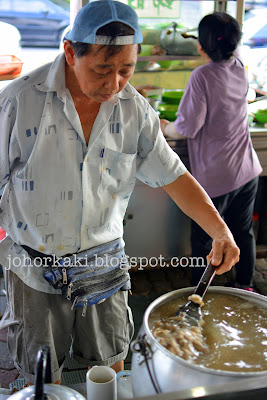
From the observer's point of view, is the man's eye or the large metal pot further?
the man's eye

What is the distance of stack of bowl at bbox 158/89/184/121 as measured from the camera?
3.60 metres

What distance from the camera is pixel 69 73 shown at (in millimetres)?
1614

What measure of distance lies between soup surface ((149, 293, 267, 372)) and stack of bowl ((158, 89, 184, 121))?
240 cm

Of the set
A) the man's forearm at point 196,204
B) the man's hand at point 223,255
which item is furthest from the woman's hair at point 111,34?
the man's hand at point 223,255

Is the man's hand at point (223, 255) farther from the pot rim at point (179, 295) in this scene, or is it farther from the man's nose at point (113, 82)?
the man's nose at point (113, 82)

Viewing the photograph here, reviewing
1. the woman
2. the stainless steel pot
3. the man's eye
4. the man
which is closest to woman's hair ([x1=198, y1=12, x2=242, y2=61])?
the woman

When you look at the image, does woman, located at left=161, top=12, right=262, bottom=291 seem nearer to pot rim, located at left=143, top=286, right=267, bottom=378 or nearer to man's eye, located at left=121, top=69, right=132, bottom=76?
man's eye, located at left=121, top=69, right=132, bottom=76

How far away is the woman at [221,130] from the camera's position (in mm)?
2934

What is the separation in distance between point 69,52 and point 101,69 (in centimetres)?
14

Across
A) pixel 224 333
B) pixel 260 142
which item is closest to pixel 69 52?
pixel 224 333

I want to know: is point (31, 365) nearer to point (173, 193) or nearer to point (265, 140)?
point (173, 193)

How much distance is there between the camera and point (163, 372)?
3.33 feet

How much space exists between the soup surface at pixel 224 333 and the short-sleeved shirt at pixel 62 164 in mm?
526

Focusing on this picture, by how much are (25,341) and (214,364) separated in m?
0.89
